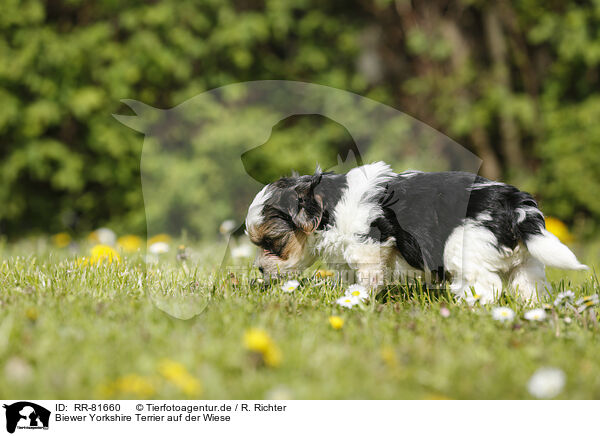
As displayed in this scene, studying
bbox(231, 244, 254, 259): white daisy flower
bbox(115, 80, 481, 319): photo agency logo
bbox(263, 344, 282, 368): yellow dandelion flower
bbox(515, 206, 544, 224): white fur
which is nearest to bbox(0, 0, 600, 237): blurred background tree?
bbox(115, 80, 481, 319): photo agency logo

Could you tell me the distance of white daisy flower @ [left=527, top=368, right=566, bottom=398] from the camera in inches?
63.9

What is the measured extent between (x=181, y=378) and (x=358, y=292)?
1362 mm

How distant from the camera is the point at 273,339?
6.59 ft

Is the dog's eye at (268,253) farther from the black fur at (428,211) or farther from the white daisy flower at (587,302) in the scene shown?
the white daisy flower at (587,302)

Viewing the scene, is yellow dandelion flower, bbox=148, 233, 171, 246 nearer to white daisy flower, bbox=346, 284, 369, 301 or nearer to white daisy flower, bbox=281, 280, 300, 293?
white daisy flower, bbox=281, 280, 300, 293

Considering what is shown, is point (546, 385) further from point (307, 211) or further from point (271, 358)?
point (307, 211)

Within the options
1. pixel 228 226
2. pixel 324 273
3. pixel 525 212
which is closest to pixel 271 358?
pixel 525 212

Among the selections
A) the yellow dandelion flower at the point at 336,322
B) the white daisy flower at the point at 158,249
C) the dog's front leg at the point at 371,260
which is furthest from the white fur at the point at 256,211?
the white daisy flower at the point at 158,249

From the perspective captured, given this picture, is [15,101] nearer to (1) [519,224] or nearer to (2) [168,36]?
(2) [168,36]

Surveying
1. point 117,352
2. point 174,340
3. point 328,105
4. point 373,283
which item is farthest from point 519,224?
point 328,105

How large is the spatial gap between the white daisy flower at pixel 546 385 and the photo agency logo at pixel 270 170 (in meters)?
1.20

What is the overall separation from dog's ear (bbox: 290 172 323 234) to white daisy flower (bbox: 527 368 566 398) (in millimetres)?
1531

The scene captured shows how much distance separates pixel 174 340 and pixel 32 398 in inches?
20.0

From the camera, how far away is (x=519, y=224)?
2672 millimetres
